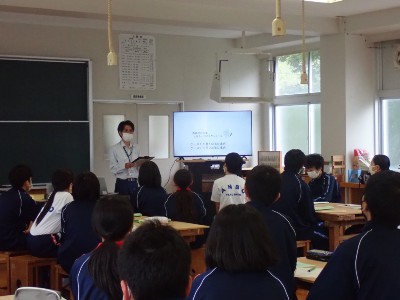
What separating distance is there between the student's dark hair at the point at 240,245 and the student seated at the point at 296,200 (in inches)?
121

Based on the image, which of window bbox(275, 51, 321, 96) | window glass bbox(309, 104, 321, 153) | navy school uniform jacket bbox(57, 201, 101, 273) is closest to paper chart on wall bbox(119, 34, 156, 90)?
window bbox(275, 51, 321, 96)

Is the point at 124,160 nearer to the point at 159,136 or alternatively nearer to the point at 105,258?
the point at 159,136

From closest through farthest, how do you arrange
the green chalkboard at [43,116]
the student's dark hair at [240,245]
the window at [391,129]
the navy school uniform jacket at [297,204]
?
the student's dark hair at [240,245], the navy school uniform jacket at [297,204], the green chalkboard at [43,116], the window at [391,129]

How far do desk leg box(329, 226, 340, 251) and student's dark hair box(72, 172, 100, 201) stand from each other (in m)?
2.33

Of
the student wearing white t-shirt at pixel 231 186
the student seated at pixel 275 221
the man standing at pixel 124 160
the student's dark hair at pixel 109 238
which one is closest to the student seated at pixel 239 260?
the student's dark hair at pixel 109 238

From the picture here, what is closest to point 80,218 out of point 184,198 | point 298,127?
point 184,198

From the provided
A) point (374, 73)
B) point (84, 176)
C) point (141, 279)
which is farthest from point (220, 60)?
point (141, 279)

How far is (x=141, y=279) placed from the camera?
1519mm

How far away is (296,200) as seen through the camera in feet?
17.0

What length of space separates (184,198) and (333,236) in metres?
1.40

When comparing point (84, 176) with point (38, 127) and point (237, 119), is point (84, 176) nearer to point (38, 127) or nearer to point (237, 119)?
point (38, 127)

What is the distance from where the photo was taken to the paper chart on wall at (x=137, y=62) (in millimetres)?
9125

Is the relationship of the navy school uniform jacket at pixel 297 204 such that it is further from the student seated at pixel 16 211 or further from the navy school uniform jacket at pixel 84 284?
the navy school uniform jacket at pixel 84 284

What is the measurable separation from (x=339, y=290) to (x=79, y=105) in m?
6.73
